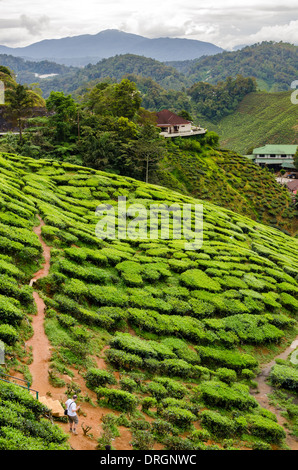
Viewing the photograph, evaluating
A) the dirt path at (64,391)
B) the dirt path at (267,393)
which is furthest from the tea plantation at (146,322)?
the dirt path at (267,393)

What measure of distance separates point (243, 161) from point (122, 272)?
5233cm

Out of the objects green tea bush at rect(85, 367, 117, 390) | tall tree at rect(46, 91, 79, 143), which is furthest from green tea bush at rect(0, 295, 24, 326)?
tall tree at rect(46, 91, 79, 143)

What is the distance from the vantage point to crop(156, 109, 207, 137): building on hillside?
220 feet

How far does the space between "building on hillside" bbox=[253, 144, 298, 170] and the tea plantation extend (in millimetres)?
66034

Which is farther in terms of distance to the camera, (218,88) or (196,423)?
(218,88)

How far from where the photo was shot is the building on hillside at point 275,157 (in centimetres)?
8923

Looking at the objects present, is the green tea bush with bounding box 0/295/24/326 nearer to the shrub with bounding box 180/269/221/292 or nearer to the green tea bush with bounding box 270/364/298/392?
the shrub with bounding box 180/269/221/292

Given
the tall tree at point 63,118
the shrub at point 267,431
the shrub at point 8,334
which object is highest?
the tall tree at point 63,118

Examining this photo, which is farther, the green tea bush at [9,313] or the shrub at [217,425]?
the green tea bush at [9,313]

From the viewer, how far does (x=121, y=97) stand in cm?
5178

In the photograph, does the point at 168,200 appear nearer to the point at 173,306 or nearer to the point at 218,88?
the point at 173,306

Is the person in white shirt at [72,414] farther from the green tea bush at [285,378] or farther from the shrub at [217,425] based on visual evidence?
the green tea bush at [285,378]

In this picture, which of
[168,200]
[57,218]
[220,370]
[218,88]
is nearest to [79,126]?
[168,200]

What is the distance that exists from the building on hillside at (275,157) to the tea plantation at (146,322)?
66.0m
